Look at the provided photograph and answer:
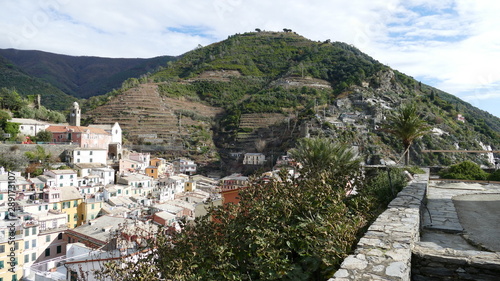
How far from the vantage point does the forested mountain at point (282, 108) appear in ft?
162

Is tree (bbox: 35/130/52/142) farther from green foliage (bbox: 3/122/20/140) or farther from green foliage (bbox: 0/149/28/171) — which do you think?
green foliage (bbox: 0/149/28/171)

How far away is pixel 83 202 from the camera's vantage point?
26328mm

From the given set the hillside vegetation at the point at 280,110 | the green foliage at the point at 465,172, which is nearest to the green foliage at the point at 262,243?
the green foliage at the point at 465,172

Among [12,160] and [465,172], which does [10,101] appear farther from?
[465,172]

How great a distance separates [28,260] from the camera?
63.1ft

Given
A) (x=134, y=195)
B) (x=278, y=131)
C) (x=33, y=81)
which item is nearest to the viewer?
(x=134, y=195)

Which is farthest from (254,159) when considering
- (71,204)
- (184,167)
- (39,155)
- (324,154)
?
(324,154)

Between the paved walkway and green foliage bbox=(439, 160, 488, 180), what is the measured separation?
233 centimetres

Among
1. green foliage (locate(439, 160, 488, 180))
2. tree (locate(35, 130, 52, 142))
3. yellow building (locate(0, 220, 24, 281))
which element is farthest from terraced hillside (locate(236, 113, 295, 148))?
green foliage (locate(439, 160, 488, 180))

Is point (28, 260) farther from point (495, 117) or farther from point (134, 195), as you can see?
point (495, 117)

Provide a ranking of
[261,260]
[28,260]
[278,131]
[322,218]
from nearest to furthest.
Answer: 1. [261,260]
2. [322,218]
3. [28,260]
4. [278,131]

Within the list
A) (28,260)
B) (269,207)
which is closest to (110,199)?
(28,260)

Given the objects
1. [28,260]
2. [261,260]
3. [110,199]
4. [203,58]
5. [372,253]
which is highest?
[203,58]

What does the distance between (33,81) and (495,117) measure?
5419 inches
